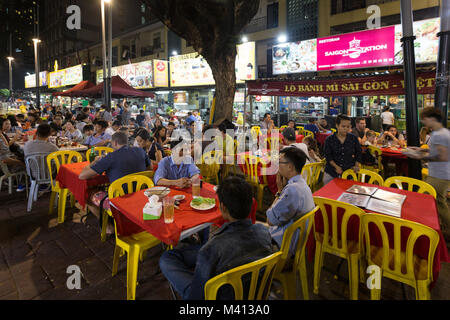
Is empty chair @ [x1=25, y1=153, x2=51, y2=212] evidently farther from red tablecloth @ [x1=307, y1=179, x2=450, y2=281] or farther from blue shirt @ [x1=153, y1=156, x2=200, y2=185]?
red tablecloth @ [x1=307, y1=179, x2=450, y2=281]

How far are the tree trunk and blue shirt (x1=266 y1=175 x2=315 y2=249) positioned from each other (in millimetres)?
5396

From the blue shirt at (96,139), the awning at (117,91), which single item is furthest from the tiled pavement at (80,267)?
the awning at (117,91)

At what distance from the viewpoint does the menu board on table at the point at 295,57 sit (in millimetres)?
12219

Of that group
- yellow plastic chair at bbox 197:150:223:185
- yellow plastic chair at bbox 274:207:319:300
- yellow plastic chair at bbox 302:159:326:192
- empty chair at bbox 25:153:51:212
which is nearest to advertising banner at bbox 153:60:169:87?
yellow plastic chair at bbox 197:150:223:185

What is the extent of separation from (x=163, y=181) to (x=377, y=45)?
10695 millimetres

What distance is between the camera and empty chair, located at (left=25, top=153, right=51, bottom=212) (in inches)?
192

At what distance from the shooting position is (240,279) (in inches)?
64.8

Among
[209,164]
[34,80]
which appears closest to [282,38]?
[209,164]

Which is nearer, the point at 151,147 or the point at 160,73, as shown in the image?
the point at 151,147

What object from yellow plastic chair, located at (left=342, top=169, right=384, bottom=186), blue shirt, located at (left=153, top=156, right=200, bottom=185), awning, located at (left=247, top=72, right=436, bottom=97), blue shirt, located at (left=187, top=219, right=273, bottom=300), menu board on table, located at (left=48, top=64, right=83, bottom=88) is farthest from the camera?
menu board on table, located at (left=48, top=64, right=83, bottom=88)

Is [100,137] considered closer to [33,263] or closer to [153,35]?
[33,263]

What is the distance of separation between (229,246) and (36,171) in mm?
4763

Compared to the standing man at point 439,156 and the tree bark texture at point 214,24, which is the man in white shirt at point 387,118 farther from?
the standing man at point 439,156

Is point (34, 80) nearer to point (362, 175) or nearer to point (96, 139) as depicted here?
point (96, 139)
